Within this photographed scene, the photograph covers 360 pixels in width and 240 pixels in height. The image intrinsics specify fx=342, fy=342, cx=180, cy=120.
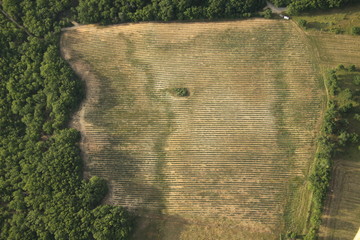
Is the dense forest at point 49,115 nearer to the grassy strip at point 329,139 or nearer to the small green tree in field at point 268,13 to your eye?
the grassy strip at point 329,139

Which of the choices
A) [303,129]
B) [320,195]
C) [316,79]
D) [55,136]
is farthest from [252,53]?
[55,136]

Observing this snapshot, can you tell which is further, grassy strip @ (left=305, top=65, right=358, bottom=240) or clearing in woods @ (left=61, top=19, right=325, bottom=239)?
clearing in woods @ (left=61, top=19, right=325, bottom=239)

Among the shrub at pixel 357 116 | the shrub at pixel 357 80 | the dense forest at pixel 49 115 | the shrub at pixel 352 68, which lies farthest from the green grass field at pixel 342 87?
the dense forest at pixel 49 115

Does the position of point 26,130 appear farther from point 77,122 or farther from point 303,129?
point 303,129

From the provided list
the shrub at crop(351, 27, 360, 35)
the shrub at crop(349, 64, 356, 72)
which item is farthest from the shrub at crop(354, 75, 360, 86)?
the shrub at crop(351, 27, 360, 35)

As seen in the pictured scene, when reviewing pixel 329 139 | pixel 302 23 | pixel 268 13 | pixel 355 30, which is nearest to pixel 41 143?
pixel 268 13

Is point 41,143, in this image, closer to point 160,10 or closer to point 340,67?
point 160,10

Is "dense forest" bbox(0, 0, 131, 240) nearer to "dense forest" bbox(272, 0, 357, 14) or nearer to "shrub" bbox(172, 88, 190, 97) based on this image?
"shrub" bbox(172, 88, 190, 97)
